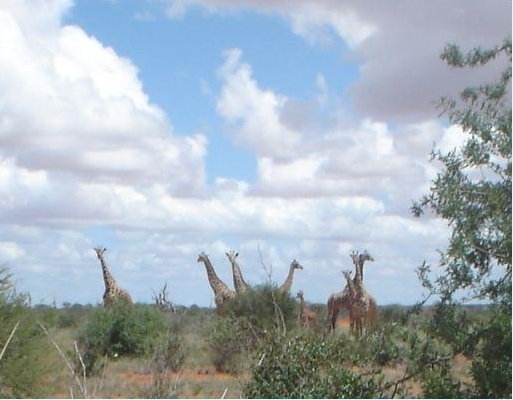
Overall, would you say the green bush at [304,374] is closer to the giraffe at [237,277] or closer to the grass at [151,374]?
the grass at [151,374]

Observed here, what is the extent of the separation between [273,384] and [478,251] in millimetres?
2081

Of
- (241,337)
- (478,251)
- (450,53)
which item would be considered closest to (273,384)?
(478,251)

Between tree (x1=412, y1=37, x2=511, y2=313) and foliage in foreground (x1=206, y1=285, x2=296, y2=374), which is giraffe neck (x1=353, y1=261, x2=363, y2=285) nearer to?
foliage in foreground (x1=206, y1=285, x2=296, y2=374)

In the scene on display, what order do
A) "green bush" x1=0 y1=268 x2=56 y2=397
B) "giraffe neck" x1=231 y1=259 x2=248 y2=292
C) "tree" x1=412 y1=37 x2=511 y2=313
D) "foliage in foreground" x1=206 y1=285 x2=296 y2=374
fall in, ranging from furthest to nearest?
"giraffe neck" x1=231 y1=259 x2=248 y2=292 → "foliage in foreground" x1=206 y1=285 x2=296 y2=374 → "green bush" x1=0 y1=268 x2=56 y2=397 → "tree" x1=412 y1=37 x2=511 y2=313

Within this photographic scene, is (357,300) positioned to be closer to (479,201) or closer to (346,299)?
(346,299)

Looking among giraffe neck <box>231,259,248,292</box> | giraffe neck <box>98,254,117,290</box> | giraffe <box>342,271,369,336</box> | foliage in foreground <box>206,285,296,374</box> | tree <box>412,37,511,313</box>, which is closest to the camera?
tree <box>412,37,511,313</box>

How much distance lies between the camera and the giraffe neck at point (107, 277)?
91.4ft

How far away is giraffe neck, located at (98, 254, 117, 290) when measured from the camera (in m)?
27.8

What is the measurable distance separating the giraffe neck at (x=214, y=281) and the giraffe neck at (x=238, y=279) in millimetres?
428

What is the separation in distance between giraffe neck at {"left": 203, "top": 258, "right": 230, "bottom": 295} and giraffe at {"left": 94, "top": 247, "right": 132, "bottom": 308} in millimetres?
2085

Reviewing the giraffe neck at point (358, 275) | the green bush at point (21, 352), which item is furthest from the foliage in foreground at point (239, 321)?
the green bush at point (21, 352)

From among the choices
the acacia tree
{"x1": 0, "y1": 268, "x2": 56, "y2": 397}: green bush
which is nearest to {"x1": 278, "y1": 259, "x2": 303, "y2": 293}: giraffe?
{"x1": 0, "y1": 268, "x2": 56, "y2": 397}: green bush

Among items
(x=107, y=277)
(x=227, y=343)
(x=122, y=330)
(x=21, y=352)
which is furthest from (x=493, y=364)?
(x=107, y=277)

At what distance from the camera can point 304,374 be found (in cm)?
862
